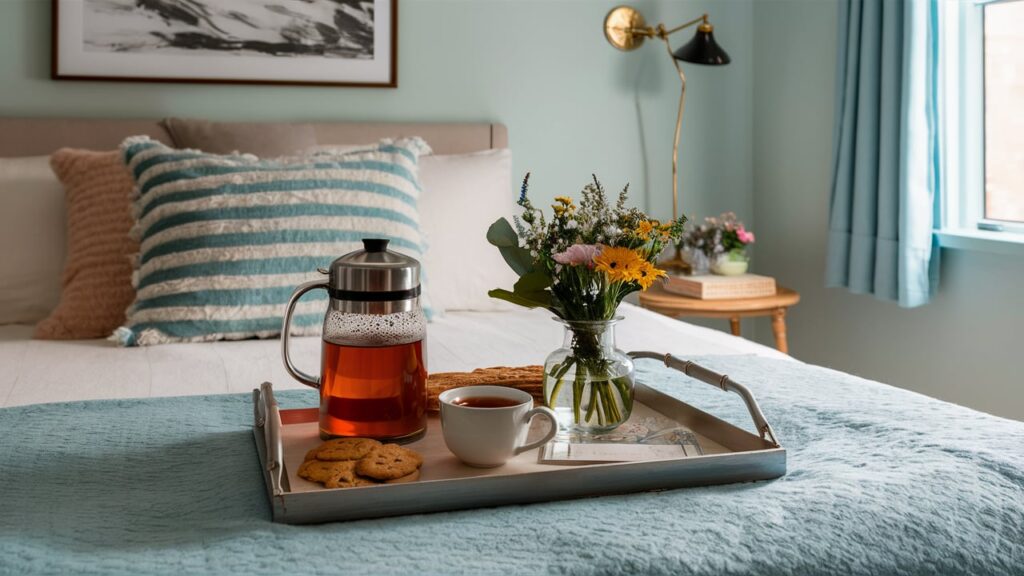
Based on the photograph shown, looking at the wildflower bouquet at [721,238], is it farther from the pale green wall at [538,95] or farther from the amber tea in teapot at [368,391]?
the amber tea in teapot at [368,391]

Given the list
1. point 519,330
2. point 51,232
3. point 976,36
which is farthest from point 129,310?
point 976,36

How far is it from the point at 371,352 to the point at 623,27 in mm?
2432

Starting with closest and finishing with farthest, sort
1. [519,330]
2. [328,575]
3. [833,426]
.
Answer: [328,575] < [833,426] < [519,330]

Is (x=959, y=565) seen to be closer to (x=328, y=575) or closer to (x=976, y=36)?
(x=328, y=575)

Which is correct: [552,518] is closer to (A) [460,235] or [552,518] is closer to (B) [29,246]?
(A) [460,235]

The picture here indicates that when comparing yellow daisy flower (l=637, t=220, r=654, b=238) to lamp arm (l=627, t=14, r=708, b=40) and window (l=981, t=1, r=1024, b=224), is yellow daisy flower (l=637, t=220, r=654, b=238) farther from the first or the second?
lamp arm (l=627, t=14, r=708, b=40)

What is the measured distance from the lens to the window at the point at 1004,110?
8.39ft

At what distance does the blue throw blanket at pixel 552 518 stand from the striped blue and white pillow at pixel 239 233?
695mm

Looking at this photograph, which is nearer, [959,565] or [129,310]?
[959,565]

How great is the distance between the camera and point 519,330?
2105 mm

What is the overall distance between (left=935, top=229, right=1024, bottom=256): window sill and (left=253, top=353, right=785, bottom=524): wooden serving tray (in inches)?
66.8

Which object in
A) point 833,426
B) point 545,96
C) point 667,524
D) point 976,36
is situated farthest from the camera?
point 545,96

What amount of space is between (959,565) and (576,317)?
47 centimetres

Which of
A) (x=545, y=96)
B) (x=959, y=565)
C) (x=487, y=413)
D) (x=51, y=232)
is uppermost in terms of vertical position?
(x=545, y=96)
